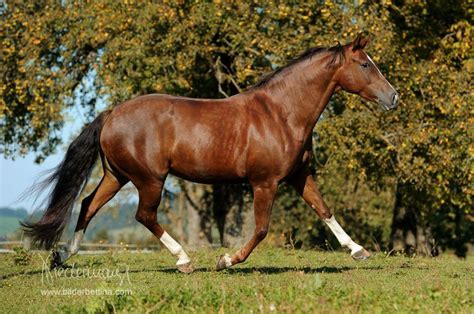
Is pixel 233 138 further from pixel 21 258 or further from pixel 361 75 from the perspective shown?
pixel 21 258

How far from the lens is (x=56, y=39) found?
23.7 metres

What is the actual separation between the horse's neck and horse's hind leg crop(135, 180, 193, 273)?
193 cm

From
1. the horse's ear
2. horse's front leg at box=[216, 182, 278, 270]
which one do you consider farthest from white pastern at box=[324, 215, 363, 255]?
the horse's ear

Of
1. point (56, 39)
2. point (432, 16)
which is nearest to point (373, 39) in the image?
point (432, 16)

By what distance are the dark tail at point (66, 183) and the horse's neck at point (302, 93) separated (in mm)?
2451

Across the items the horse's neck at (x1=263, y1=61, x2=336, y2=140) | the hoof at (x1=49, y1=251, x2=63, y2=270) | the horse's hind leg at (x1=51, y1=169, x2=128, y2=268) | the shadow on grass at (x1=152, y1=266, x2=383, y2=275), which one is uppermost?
the horse's neck at (x1=263, y1=61, x2=336, y2=140)

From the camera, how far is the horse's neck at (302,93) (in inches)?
414

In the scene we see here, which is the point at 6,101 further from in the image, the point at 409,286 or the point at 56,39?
the point at 409,286

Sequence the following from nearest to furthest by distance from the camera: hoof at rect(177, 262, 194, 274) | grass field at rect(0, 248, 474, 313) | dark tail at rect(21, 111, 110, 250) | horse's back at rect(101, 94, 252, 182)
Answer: grass field at rect(0, 248, 474, 313) < horse's back at rect(101, 94, 252, 182) < hoof at rect(177, 262, 194, 274) < dark tail at rect(21, 111, 110, 250)

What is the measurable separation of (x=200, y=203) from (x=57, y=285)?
2027cm

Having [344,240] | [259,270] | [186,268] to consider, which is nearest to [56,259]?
[186,268]

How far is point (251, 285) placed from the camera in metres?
8.37

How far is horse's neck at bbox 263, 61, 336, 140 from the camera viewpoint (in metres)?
10.5

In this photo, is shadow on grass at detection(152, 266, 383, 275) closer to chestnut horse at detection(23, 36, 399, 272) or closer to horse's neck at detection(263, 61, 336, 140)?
chestnut horse at detection(23, 36, 399, 272)
